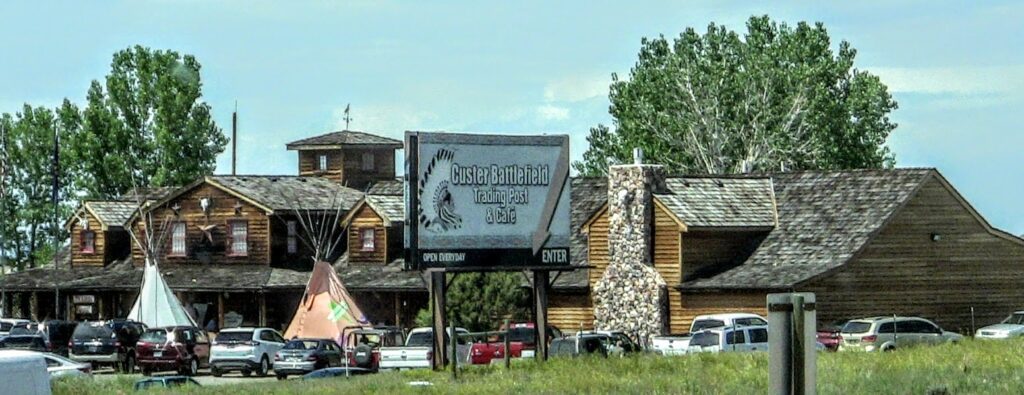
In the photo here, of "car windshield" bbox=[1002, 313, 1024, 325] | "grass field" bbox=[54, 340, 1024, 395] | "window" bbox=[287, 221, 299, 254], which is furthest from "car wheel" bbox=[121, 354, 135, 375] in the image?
"car windshield" bbox=[1002, 313, 1024, 325]

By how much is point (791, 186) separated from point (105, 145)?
4578 cm

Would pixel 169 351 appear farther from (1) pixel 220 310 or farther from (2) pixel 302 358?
(1) pixel 220 310

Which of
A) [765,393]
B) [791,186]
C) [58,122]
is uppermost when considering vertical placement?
[58,122]

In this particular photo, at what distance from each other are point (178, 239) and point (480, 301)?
59.7 feet

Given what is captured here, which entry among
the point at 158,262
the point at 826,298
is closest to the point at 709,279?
the point at 826,298

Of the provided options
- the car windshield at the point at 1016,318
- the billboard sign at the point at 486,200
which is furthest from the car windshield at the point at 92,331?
the car windshield at the point at 1016,318

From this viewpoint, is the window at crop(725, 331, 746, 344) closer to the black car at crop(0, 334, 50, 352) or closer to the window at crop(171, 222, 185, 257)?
the black car at crop(0, 334, 50, 352)

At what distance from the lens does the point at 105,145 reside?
9875 centimetres

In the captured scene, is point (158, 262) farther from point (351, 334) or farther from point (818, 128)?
point (818, 128)

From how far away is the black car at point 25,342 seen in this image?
56.4 meters

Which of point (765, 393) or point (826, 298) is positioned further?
point (826, 298)

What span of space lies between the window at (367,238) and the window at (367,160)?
37.9ft

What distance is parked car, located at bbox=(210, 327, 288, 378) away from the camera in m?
55.3

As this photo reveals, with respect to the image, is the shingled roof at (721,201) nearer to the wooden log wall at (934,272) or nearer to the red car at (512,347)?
the wooden log wall at (934,272)
